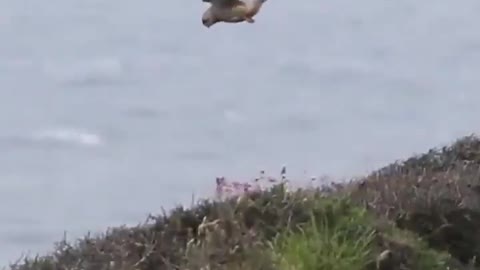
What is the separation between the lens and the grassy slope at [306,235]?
5129 mm

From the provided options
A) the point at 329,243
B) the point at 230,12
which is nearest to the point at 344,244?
the point at 329,243

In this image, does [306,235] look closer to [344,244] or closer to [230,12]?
[344,244]

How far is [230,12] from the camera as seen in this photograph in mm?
2770

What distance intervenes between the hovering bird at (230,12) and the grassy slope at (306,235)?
228cm

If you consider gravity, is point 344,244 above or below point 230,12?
below

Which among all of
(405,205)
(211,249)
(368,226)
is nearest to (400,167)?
(405,205)

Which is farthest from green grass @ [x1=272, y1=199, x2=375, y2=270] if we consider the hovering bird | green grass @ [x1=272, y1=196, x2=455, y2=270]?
the hovering bird

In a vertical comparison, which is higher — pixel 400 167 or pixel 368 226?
pixel 400 167

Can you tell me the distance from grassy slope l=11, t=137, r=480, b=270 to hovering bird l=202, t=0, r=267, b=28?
2279 mm

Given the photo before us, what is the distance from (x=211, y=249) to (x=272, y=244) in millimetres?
267

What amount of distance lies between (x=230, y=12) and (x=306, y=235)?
260 centimetres

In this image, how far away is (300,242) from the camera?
5.20 meters

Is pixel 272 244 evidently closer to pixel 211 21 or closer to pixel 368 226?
pixel 368 226

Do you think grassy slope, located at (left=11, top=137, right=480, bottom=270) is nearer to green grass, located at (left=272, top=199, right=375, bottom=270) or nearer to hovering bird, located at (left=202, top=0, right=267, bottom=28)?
green grass, located at (left=272, top=199, right=375, bottom=270)
